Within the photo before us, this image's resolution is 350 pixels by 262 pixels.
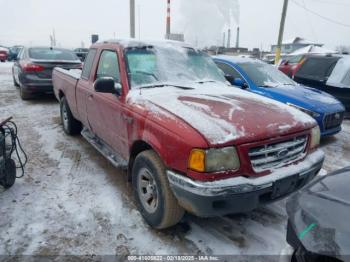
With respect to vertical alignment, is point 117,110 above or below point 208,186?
above

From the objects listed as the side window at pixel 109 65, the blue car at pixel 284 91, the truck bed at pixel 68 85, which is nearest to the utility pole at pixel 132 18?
the blue car at pixel 284 91

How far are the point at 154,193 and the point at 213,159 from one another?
0.84m

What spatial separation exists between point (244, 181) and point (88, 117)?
286cm

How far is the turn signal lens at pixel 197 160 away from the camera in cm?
235

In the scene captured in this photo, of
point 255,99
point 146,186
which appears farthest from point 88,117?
point 255,99

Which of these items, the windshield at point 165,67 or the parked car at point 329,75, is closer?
the windshield at point 165,67

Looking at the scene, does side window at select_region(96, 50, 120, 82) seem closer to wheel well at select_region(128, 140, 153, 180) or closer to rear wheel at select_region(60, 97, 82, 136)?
wheel well at select_region(128, 140, 153, 180)

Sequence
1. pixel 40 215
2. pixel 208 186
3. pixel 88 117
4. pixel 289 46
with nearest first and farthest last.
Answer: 1. pixel 208 186
2. pixel 40 215
3. pixel 88 117
4. pixel 289 46

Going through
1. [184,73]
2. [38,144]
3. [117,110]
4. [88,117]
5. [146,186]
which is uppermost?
[184,73]

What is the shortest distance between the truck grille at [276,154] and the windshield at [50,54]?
790 cm

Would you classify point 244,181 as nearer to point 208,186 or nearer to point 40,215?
point 208,186

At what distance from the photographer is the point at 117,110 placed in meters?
3.43

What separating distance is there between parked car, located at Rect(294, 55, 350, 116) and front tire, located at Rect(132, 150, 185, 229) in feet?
20.2

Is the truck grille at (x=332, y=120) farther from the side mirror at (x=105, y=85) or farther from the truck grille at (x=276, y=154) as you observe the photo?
the side mirror at (x=105, y=85)
